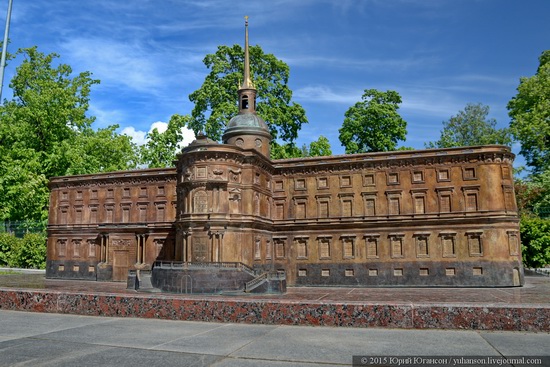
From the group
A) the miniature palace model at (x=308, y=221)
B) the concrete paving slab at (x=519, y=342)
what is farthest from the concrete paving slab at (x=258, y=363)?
the miniature palace model at (x=308, y=221)

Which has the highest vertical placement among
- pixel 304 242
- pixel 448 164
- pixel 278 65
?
pixel 278 65

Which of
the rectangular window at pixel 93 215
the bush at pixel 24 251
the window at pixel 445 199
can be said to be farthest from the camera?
the bush at pixel 24 251

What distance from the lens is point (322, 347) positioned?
10.8 m

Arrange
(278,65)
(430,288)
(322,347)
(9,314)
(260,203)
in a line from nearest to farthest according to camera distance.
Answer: (322,347)
(9,314)
(430,288)
(260,203)
(278,65)

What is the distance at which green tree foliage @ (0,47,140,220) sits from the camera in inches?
2361

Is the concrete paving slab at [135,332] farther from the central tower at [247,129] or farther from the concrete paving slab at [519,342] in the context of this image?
the central tower at [247,129]

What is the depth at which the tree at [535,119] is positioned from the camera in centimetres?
5834

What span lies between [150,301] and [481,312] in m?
A: 9.66

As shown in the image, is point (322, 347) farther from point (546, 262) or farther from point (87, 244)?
point (546, 262)

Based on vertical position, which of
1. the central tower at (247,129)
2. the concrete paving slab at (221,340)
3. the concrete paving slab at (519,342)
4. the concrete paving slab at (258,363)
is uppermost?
the central tower at (247,129)

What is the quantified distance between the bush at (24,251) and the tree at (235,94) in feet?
82.5

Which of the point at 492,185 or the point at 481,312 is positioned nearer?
the point at 481,312

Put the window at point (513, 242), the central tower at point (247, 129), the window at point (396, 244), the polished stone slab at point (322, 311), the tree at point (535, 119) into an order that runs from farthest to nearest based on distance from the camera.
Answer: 1. the tree at point (535, 119)
2. the central tower at point (247, 129)
3. the window at point (396, 244)
4. the window at point (513, 242)
5. the polished stone slab at point (322, 311)

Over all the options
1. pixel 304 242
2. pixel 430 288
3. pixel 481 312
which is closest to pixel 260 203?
pixel 304 242
